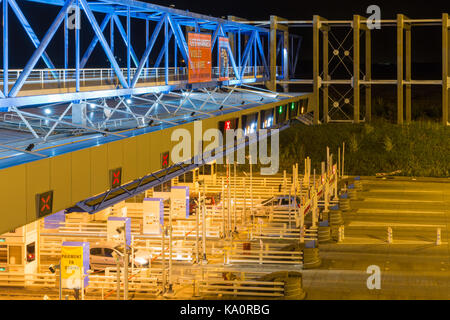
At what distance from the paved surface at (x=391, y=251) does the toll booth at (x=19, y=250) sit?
818cm

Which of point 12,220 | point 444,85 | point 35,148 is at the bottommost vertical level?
point 12,220

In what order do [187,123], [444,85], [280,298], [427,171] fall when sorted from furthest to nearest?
[444,85]
[427,171]
[187,123]
[280,298]

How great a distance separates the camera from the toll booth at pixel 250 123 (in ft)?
102

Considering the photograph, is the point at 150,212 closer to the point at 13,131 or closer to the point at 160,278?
the point at 160,278

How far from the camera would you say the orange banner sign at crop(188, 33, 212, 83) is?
30.1 metres

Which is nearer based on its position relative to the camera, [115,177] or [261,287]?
[115,177]

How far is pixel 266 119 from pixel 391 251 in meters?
8.87

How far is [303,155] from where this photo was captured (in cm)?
5019

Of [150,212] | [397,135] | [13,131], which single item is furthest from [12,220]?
[397,135]

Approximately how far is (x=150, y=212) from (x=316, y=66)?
28344mm

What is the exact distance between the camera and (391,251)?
94.9ft

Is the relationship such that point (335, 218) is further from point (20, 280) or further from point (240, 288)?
point (20, 280)

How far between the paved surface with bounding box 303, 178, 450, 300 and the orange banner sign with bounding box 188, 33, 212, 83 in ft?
26.4
